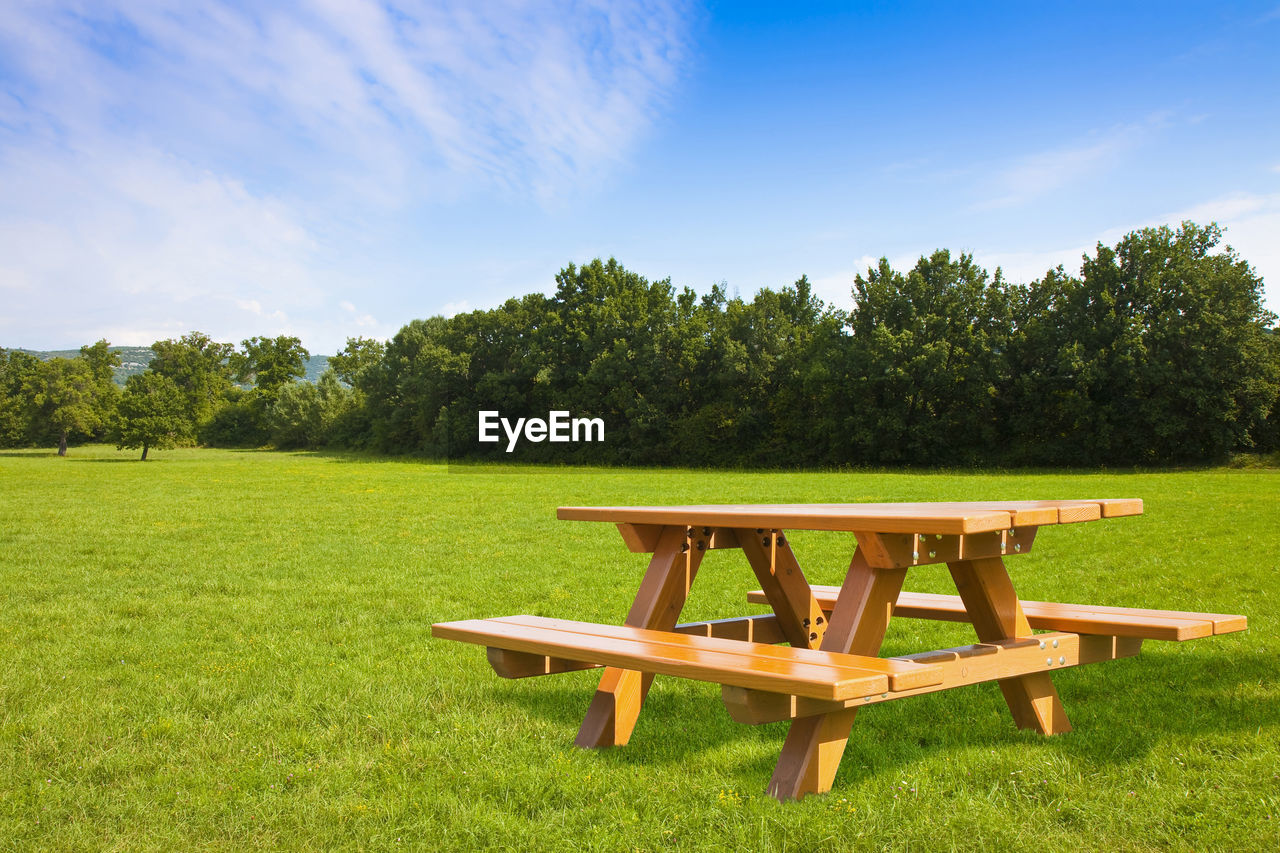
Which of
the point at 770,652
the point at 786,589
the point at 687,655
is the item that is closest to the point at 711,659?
the point at 687,655

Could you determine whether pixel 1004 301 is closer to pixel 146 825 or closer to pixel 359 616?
pixel 359 616

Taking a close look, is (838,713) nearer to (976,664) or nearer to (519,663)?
(976,664)

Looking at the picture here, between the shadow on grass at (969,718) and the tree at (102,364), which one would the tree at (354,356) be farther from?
the shadow on grass at (969,718)

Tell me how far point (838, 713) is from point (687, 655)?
0.62 m

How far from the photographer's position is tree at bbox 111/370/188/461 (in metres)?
49.8

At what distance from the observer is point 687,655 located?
11.0ft

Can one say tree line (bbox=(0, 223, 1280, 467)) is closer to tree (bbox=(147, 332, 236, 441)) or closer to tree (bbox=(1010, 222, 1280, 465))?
tree (bbox=(1010, 222, 1280, 465))

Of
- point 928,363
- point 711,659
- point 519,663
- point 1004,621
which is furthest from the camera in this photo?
point 928,363

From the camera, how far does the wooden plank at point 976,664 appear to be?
9.86 feet

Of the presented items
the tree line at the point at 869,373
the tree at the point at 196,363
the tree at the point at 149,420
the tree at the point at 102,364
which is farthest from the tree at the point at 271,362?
the tree at the point at 149,420

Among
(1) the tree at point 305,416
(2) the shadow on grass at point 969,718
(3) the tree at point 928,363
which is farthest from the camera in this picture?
(1) the tree at point 305,416

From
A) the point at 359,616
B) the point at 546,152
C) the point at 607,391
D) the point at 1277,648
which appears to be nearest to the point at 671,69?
the point at 546,152

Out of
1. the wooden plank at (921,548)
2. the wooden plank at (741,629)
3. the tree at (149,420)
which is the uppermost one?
the tree at (149,420)

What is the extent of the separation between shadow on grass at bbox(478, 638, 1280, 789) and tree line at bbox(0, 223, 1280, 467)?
121 ft
